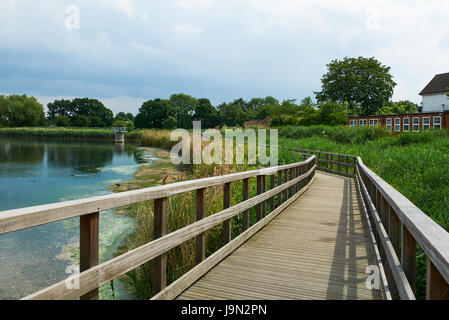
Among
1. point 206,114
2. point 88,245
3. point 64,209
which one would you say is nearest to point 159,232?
point 88,245

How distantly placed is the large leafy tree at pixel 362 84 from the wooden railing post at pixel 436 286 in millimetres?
65445

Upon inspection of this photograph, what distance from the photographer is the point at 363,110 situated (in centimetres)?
6475

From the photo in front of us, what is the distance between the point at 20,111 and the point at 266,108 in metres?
57.5

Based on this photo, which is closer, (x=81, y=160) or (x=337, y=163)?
(x=337, y=163)

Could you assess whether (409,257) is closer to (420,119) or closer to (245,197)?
(245,197)

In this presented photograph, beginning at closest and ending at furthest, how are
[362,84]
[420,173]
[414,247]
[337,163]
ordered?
[414,247] < [420,173] < [337,163] < [362,84]

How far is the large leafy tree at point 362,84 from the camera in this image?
63906 mm

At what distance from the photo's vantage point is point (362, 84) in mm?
63875

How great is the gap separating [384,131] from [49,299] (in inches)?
1072

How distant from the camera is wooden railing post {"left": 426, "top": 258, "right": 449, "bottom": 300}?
1699 millimetres

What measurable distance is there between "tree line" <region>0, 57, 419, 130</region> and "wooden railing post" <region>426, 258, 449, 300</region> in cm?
4018

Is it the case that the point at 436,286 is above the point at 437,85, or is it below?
below

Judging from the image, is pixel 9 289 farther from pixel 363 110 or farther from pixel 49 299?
pixel 363 110
